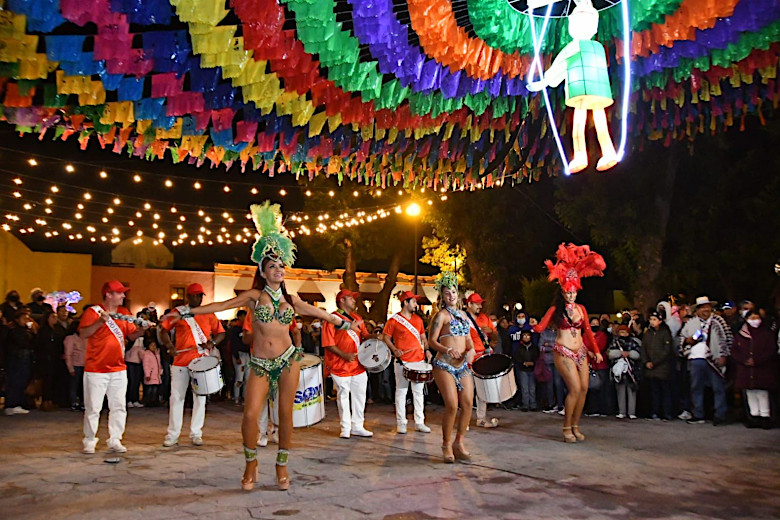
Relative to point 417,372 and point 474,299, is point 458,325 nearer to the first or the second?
point 417,372

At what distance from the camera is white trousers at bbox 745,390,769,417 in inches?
393

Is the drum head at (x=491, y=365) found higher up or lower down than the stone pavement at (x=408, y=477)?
higher up

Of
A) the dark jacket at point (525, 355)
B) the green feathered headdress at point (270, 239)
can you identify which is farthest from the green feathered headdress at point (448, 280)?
the dark jacket at point (525, 355)

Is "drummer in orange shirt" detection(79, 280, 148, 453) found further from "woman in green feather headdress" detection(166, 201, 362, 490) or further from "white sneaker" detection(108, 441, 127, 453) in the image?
"woman in green feather headdress" detection(166, 201, 362, 490)

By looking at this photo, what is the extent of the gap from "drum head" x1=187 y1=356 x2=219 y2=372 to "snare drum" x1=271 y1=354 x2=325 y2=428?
1.20 metres

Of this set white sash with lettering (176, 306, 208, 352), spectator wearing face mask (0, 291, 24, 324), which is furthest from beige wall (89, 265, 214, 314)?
white sash with lettering (176, 306, 208, 352)

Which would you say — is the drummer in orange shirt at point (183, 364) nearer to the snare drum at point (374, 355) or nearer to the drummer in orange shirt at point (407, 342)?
the snare drum at point (374, 355)

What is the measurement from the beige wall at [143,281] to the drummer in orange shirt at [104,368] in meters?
25.6

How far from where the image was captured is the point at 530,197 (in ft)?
83.0

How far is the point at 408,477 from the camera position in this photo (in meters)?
6.50

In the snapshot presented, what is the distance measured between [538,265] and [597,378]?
21.3 metres

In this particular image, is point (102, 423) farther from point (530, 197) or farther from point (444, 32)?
point (530, 197)

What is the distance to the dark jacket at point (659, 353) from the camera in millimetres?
11281

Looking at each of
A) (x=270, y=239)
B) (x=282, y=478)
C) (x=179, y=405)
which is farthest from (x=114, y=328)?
(x=282, y=478)
